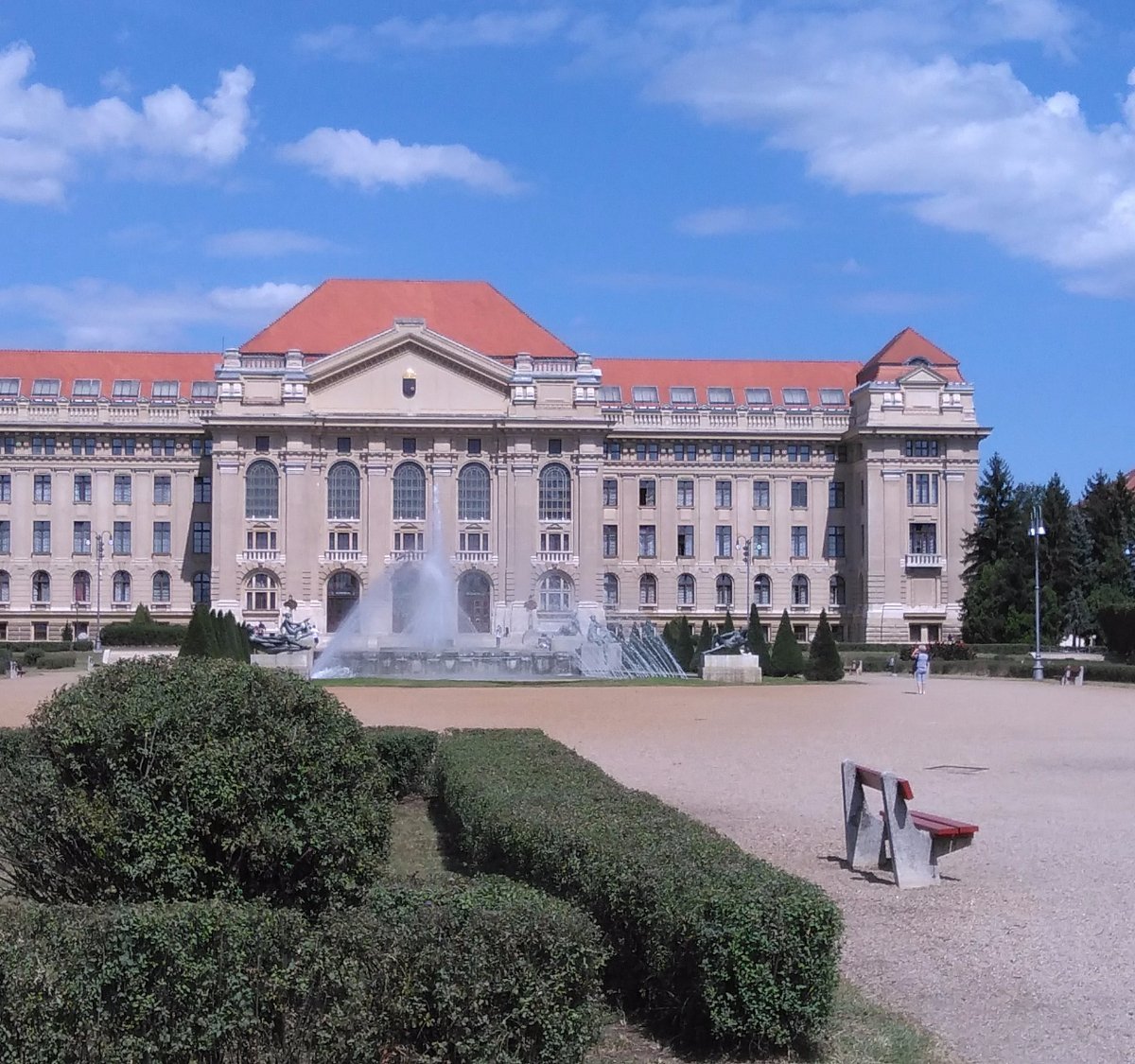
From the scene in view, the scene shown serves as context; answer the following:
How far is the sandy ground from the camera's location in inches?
350

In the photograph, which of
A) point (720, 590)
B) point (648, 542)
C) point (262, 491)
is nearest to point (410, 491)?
point (262, 491)

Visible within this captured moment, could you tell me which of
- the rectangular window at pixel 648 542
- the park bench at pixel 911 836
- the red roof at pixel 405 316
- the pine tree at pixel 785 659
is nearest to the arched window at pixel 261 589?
the red roof at pixel 405 316

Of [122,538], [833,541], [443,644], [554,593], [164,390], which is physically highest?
[164,390]

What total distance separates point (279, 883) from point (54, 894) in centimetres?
132

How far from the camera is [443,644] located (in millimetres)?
58938

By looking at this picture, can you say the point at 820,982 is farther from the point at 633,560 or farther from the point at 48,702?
the point at 633,560

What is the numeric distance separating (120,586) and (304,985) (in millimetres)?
Result: 80020

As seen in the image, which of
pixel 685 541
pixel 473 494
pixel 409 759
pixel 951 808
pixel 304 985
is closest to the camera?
pixel 304 985

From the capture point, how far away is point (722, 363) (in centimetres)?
9025

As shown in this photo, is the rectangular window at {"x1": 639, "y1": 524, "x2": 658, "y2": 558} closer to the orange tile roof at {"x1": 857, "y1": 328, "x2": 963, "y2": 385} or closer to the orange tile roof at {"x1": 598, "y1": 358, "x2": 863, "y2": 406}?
the orange tile roof at {"x1": 598, "y1": 358, "x2": 863, "y2": 406}

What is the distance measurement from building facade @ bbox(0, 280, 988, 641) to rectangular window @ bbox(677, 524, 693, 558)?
0.37 ft

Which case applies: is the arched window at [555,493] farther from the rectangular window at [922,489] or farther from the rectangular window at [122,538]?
the rectangular window at [122,538]

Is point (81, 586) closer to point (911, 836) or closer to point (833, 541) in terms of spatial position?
point (833, 541)

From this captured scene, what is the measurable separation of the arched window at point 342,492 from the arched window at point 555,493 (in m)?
10.4
